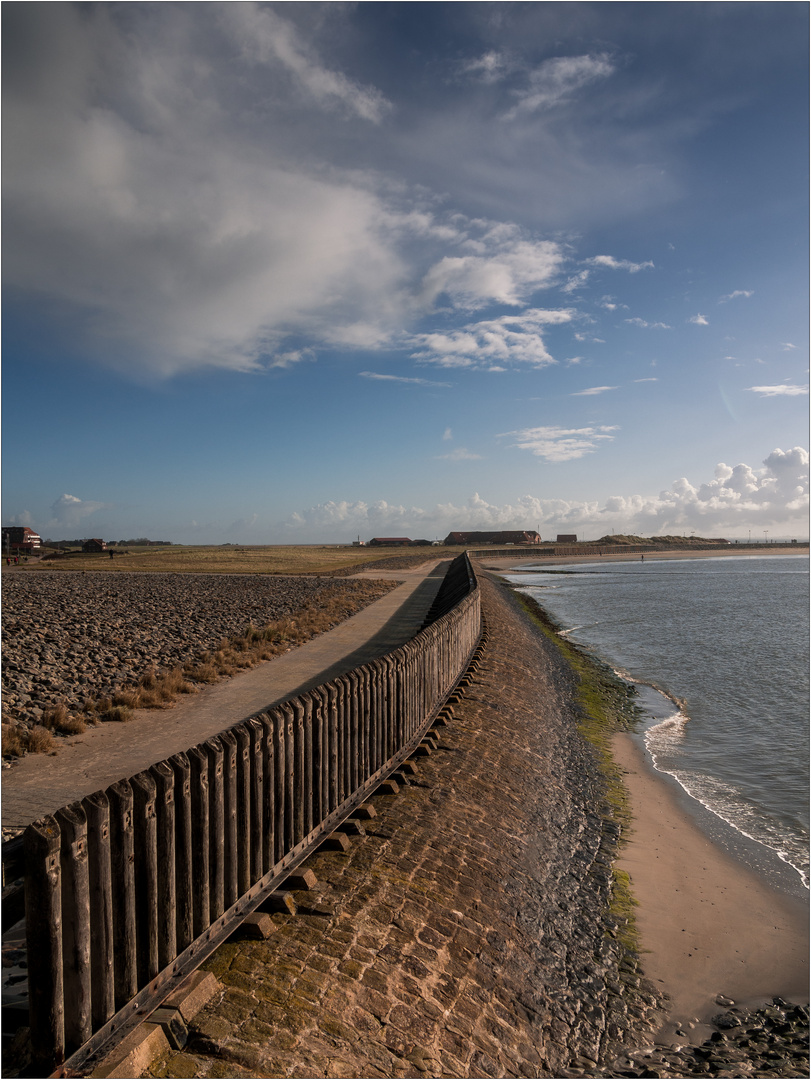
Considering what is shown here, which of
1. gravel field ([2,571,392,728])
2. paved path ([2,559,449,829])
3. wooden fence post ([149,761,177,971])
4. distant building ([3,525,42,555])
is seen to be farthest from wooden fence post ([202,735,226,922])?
distant building ([3,525,42,555])

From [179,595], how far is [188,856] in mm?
32018

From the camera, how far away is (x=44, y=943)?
2.70 m

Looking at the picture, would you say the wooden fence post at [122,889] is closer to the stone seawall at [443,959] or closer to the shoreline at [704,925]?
the stone seawall at [443,959]

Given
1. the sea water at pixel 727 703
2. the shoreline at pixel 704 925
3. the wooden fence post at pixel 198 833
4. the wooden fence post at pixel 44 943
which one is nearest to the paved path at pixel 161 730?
the wooden fence post at pixel 198 833

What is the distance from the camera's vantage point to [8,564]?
75438mm

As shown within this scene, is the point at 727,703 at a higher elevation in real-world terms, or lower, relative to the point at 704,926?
lower

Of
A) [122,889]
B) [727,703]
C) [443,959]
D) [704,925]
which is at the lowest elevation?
[727,703]

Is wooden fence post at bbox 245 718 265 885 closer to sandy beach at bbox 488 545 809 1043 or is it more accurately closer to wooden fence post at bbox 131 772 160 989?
wooden fence post at bbox 131 772 160 989

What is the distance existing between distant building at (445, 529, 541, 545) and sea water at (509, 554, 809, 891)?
12741cm

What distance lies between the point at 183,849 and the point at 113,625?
20.0m

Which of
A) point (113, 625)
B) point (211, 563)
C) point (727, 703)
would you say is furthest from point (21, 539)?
point (727, 703)

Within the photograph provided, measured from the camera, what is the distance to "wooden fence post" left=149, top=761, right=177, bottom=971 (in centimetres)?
340

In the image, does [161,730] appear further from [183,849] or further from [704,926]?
[704,926]

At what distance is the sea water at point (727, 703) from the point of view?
9297 millimetres
